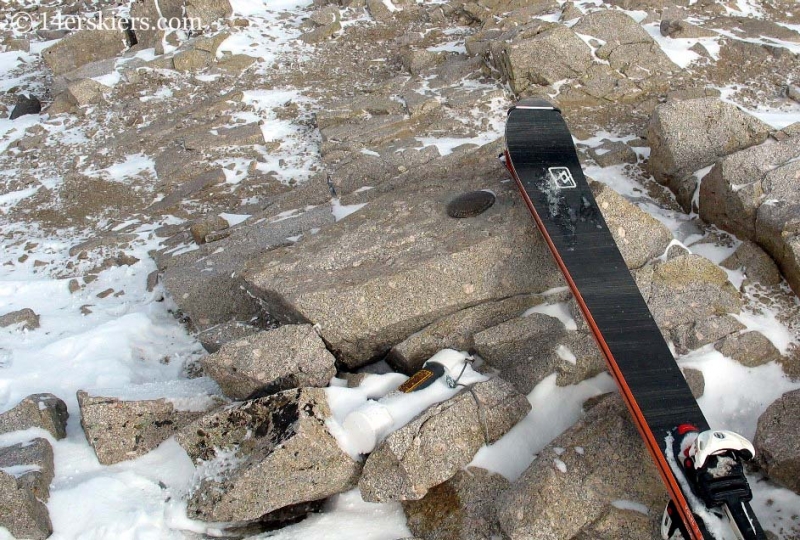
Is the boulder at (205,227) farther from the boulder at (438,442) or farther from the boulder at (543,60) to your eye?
the boulder at (543,60)

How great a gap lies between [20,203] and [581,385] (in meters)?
9.07

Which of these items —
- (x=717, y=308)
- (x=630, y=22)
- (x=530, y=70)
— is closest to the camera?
(x=717, y=308)

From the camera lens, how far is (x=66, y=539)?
4.45 meters

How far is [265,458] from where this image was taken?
4.44 meters

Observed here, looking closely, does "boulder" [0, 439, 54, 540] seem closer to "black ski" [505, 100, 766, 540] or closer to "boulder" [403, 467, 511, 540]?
"boulder" [403, 467, 511, 540]

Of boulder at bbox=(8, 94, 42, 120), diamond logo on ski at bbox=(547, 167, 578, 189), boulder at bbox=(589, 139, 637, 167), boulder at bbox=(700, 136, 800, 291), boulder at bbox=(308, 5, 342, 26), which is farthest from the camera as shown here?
boulder at bbox=(308, 5, 342, 26)

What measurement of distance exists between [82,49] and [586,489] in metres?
13.7

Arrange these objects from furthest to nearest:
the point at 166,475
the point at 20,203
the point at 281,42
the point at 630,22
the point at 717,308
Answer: the point at 281,42
the point at 630,22
the point at 20,203
the point at 717,308
the point at 166,475

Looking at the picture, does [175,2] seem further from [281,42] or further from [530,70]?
[530,70]

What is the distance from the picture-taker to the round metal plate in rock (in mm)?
6406

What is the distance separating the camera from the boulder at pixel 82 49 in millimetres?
12773

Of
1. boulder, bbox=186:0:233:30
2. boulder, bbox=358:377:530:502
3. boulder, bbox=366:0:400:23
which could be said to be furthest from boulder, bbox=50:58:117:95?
boulder, bbox=358:377:530:502

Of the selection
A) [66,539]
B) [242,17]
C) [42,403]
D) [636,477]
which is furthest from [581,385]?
[242,17]

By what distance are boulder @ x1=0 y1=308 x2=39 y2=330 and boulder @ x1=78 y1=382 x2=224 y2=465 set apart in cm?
230
